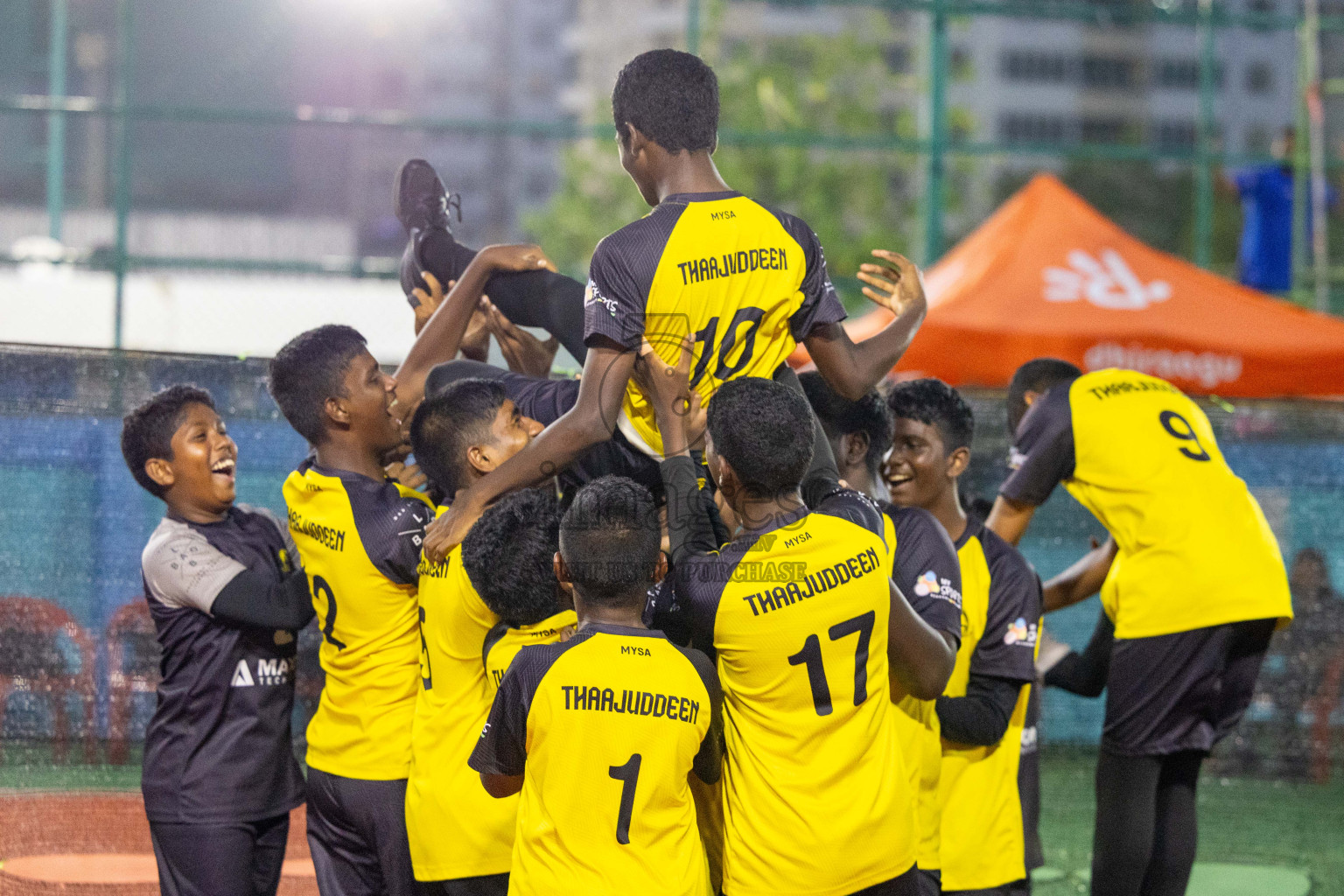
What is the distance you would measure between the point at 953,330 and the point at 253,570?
448cm

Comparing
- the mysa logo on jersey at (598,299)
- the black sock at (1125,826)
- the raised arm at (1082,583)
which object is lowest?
the black sock at (1125,826)

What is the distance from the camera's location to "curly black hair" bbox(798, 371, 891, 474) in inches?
→ 159

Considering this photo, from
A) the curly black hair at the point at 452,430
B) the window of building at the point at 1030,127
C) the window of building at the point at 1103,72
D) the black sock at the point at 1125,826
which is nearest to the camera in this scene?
the curly black hair at the point at 452,430

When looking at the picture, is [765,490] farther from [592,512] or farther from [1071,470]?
[1071,470]

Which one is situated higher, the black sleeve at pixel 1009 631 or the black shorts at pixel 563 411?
the black shorts at pixel 563 411

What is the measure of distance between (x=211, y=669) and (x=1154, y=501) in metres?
2.98

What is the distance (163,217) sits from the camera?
31.1 ft

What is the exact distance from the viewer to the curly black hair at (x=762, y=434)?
3141 millimetres

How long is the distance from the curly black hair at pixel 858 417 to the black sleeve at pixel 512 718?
1334 mm

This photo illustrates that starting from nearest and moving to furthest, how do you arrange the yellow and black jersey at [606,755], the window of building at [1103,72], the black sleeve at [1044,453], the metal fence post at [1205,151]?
the yellow and black jersey at [606,755], the black sleeve at [1044,453], the metal fence post at [1205,151], the window of building at [1103,72]

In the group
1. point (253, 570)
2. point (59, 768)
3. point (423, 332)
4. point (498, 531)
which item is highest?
point (423, 332)

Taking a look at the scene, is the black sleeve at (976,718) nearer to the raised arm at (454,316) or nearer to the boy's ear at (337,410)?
the raised arm at (454,316)

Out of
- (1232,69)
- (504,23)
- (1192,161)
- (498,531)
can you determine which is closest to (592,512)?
(498,531)

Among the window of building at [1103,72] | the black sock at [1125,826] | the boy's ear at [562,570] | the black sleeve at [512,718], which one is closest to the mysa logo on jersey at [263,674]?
the black sleeve at [512,718]
